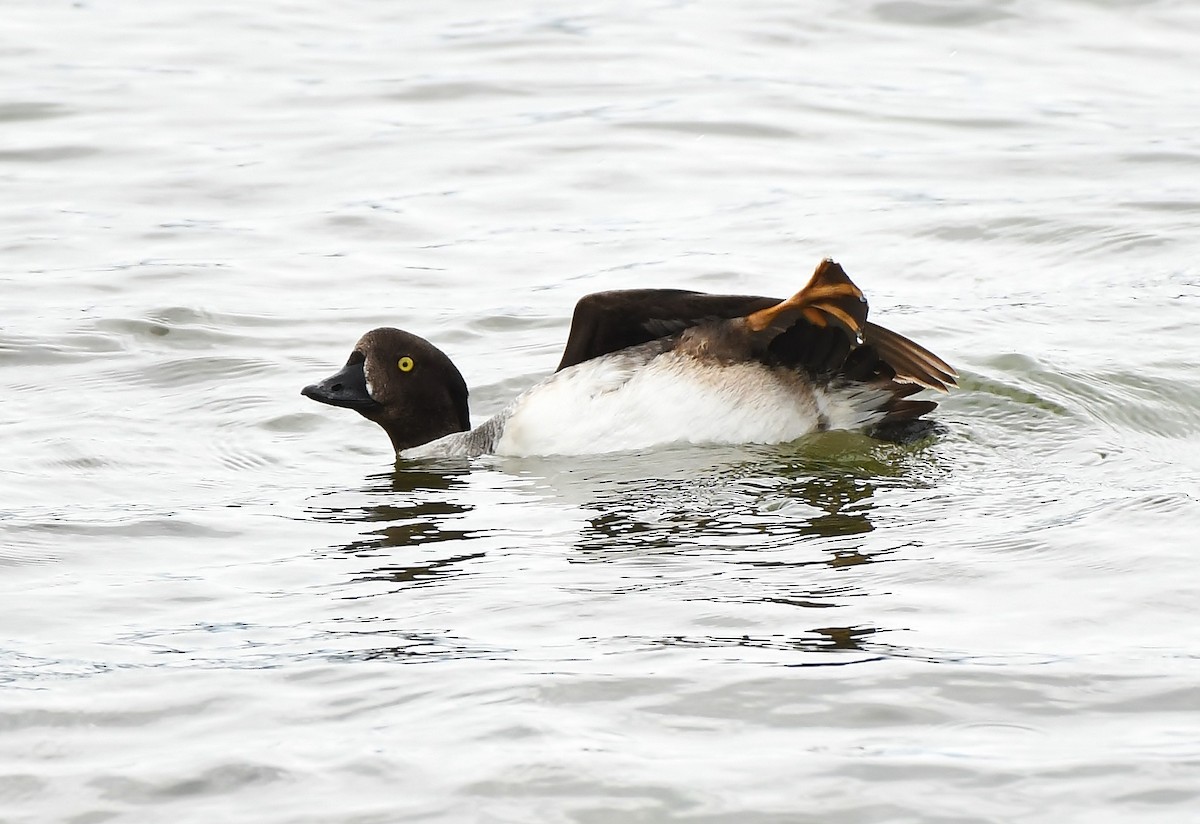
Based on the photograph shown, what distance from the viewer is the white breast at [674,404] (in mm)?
8320

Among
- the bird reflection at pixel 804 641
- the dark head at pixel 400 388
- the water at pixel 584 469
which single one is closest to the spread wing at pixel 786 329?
the water at pixel 584 469

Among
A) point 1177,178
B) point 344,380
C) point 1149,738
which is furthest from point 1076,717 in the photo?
point 1177,178

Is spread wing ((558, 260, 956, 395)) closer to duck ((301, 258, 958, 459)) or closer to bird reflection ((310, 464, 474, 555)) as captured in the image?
duck ((301, 258, 958, 459))

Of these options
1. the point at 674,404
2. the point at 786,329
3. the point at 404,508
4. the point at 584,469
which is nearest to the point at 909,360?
the point at 786,329

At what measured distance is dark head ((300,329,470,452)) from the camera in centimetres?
921

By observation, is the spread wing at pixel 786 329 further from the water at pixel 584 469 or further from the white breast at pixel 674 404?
the water at pixel 584 469

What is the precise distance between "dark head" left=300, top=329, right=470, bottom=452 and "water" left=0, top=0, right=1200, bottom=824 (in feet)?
0.86

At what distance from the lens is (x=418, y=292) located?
12578mm

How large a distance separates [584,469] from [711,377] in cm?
69

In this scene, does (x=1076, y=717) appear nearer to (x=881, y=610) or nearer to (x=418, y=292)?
(x=881, y=610)

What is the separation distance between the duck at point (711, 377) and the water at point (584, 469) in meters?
0.16

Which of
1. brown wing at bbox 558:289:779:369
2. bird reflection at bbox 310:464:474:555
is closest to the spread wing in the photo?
brown wing at bbox 558:289:779:369

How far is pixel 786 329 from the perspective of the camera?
26.9 ft

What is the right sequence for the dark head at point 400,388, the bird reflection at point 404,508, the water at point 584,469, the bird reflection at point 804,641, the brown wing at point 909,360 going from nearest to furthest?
the water at point 584,469
the bird reflection at point 804,641
the bird reflection at point 404,508
the brown wing at point 909,360
the dark head at point 400,388
